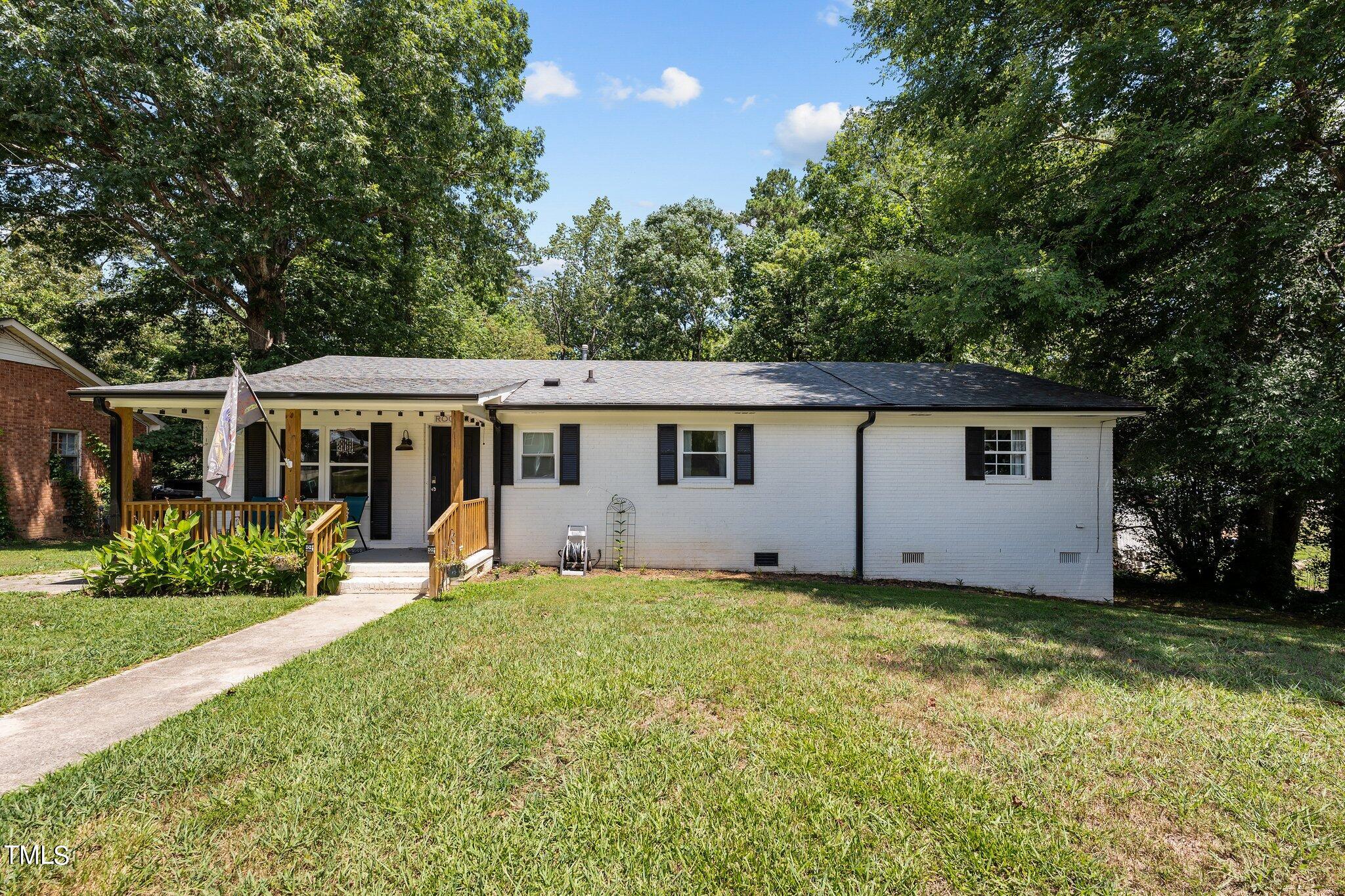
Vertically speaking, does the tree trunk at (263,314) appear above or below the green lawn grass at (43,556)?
above

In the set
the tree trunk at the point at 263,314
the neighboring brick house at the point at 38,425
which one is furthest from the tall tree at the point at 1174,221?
the neighboring brick house at the point at 38,425

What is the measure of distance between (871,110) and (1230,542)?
42.9 ft

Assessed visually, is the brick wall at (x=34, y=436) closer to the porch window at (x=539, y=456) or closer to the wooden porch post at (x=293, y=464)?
the wooden porch post at (x=293, y=464)

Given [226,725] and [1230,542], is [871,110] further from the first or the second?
[226,725]

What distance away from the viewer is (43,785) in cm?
300

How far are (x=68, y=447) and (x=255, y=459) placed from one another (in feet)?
30.9

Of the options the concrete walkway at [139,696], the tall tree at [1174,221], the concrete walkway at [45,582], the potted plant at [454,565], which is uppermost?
the tall tree at [1174,221]

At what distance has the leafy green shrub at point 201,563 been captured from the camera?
24.6 feet

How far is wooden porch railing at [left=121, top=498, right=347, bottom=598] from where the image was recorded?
8039mm

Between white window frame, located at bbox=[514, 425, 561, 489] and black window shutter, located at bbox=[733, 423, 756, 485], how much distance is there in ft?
10.4

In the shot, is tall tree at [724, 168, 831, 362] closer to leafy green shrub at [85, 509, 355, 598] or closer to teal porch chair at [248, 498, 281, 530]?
teal porch chair at [248, 498, 281, 530]

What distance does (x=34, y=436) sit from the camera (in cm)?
1416

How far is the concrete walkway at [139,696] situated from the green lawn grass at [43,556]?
6.96m

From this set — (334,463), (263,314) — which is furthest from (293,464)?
(263,314)
